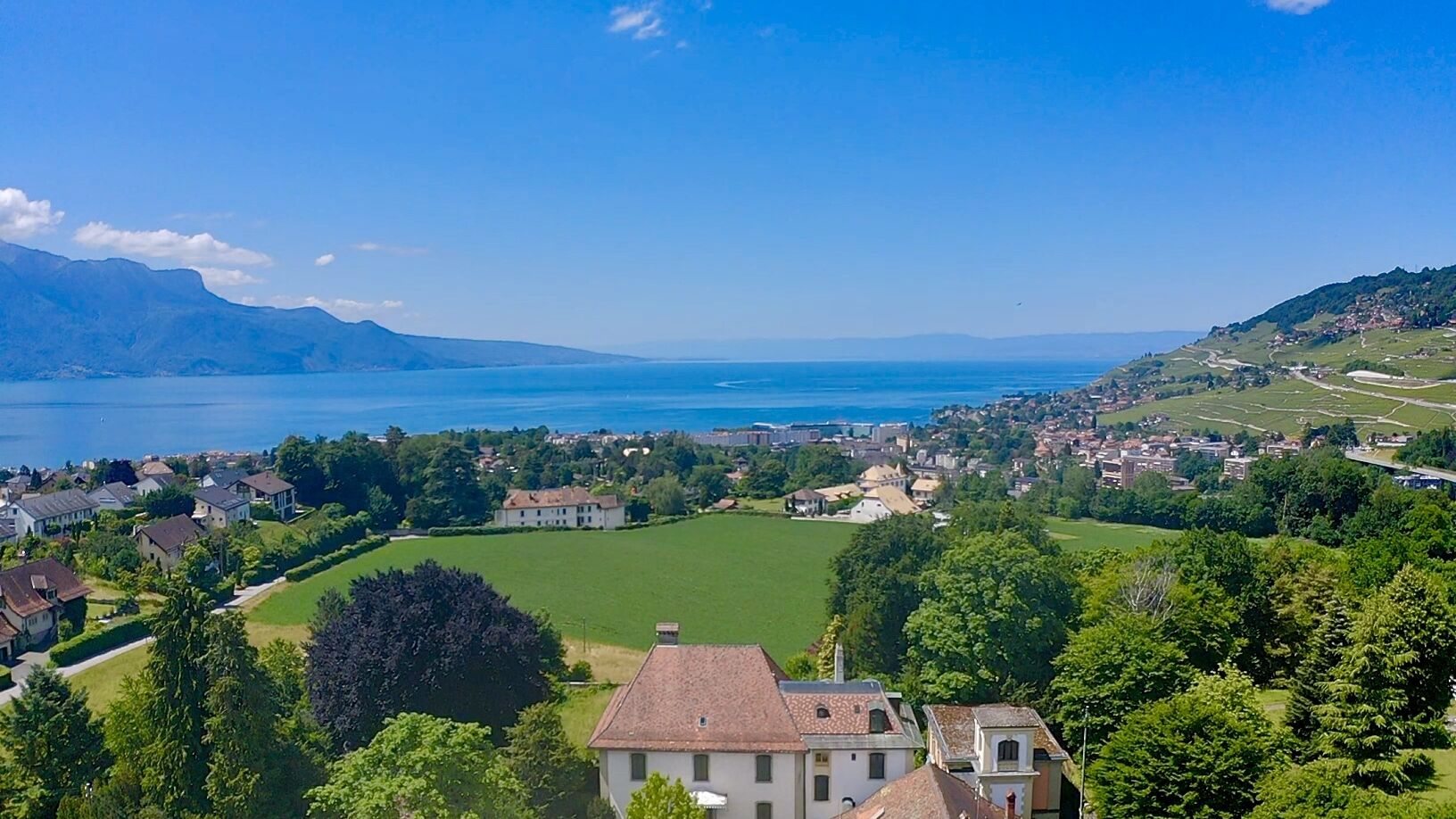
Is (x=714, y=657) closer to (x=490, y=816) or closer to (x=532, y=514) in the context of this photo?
(x=490, y=816)

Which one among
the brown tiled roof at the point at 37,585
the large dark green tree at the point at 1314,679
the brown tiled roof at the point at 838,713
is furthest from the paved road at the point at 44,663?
the large dark green tree at the point at 1314,679

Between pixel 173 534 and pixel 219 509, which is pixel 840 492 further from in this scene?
pixel 173 534

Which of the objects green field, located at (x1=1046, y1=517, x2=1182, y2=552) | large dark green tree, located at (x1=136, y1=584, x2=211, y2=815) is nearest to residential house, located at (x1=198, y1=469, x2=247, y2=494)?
large dark green tree, located at (x1=136, y1=584, x2=211, y2=815)

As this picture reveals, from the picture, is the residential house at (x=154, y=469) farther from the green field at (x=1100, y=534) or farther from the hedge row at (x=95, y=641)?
the green field at (x=1100, y=534)

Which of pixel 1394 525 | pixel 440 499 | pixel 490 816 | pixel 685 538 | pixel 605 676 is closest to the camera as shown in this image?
pixel 490 816

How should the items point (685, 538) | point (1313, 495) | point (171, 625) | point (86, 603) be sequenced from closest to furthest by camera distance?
point (171, 625), point (86, 603), point (1313, 495), point (685, 538)

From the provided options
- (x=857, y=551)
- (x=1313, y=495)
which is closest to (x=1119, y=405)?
(x=1313, y=495)

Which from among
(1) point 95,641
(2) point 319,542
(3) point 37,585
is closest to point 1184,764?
(1) point 95,641

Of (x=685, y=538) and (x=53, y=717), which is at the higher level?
(x=53, y=717)
